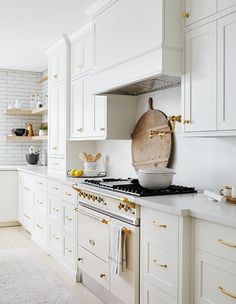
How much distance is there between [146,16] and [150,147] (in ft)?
4.15

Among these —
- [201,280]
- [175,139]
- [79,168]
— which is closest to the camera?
[201,280]

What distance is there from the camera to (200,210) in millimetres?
2180

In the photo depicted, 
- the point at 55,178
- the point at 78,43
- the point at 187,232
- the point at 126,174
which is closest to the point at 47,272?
the point at 55,178

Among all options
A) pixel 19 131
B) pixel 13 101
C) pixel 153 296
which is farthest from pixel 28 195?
pixel 153 296

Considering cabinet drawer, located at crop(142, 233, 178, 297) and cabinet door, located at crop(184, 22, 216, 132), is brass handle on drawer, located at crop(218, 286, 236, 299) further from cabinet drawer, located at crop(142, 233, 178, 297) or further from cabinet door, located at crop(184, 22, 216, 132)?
cabinet door, located at crop(184, 22, 216, 132)

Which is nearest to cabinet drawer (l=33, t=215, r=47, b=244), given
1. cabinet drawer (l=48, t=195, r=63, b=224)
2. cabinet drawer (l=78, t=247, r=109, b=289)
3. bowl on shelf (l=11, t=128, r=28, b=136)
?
cabinet drawer (l=48, t=195, r=63, b=224)

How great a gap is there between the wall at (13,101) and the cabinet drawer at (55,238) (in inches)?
108

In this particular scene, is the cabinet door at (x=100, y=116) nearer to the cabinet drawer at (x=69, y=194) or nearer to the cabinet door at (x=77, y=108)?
the cabinet door at (x=77, y=108)

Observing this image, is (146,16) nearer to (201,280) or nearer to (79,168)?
(201,280)

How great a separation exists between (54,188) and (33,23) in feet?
6.31

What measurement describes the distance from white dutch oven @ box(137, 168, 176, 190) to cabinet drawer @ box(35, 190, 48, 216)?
225cm

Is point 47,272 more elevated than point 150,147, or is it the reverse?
point 150,147

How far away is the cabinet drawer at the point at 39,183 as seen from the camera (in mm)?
4961

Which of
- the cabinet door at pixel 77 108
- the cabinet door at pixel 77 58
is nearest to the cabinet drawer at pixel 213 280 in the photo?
the cabinet door at pixel 77 108
